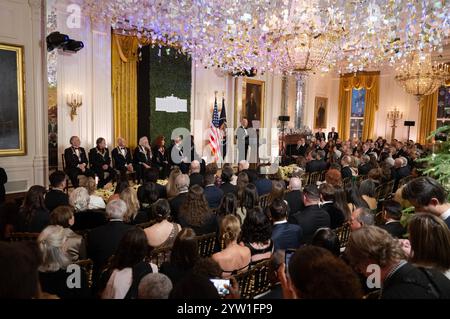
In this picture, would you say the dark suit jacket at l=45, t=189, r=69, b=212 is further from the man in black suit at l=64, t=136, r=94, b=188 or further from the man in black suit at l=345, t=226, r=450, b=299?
the man in black suit at l=345, t=226, r=450, b=299

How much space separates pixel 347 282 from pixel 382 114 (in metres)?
18.4

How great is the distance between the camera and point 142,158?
9.70 metres

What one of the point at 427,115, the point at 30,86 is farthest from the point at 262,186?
the point at 427,115

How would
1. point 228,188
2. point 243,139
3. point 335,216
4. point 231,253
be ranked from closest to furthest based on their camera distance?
point 231,253
point 335,216
point 228,188
point 243,139

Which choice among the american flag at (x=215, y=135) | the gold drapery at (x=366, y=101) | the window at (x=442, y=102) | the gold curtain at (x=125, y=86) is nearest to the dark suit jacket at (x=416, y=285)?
the gold curtain at (x=125, y=86)

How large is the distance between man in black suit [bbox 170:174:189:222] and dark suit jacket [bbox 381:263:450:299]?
10.6 ft

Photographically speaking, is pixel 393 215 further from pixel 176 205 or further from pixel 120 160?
pixel 120 160

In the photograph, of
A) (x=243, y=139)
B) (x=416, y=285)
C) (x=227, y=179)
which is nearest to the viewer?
(x=416, y=285)

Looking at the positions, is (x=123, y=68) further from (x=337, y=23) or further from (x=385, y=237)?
(x=385, y=237)

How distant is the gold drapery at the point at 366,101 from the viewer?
1830 centimetres

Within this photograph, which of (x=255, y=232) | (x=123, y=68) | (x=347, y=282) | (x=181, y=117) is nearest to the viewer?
(x=347, y=282)

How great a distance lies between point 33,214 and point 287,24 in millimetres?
6775
